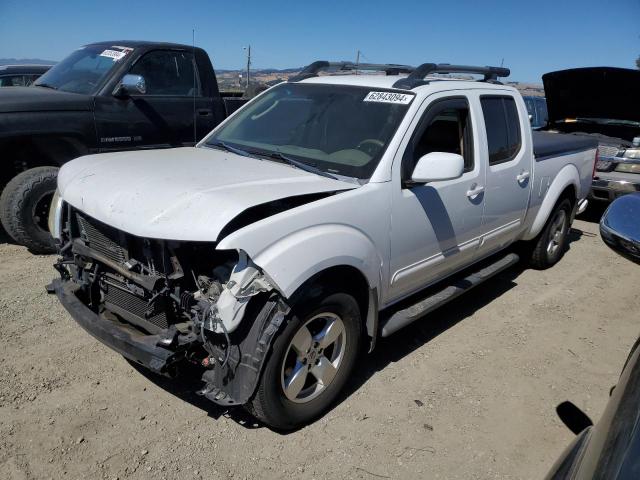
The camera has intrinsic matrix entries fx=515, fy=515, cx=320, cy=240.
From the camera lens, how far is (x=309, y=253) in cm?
262

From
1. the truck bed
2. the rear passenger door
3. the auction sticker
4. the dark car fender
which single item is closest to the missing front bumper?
the dark car fender

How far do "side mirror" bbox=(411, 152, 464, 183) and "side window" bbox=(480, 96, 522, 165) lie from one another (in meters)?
1.13

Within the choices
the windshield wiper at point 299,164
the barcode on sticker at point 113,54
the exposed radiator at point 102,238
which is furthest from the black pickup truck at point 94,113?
the windshield wiper at point 299,164

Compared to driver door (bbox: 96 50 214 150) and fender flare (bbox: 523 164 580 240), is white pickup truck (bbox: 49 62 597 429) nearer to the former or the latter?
fender flare (bbox: 523 164 580 240)

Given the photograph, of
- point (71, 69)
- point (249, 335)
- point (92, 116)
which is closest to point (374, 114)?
point (249, 335)

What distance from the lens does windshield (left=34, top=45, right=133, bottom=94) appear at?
585 centimetres

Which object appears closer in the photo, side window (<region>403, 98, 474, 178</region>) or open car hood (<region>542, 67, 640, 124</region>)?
Answer: side window (<region>403, 98, 474, 178</region>)

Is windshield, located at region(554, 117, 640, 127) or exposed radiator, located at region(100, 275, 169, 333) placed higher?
windshield, located at region(554, 117, 640, 127)

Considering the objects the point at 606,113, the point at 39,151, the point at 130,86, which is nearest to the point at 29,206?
the point at 39,151

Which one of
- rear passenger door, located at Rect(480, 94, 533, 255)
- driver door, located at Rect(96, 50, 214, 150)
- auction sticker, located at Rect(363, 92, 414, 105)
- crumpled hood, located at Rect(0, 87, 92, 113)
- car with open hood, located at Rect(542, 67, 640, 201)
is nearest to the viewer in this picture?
auction sticker, located at Rect(363, 92, 414, 105)

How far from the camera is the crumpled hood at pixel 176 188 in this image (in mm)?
2479

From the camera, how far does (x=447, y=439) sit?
9.88 ft

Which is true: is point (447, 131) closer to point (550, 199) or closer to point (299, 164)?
point (299, 164)

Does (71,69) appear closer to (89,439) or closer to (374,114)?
(374,114)
